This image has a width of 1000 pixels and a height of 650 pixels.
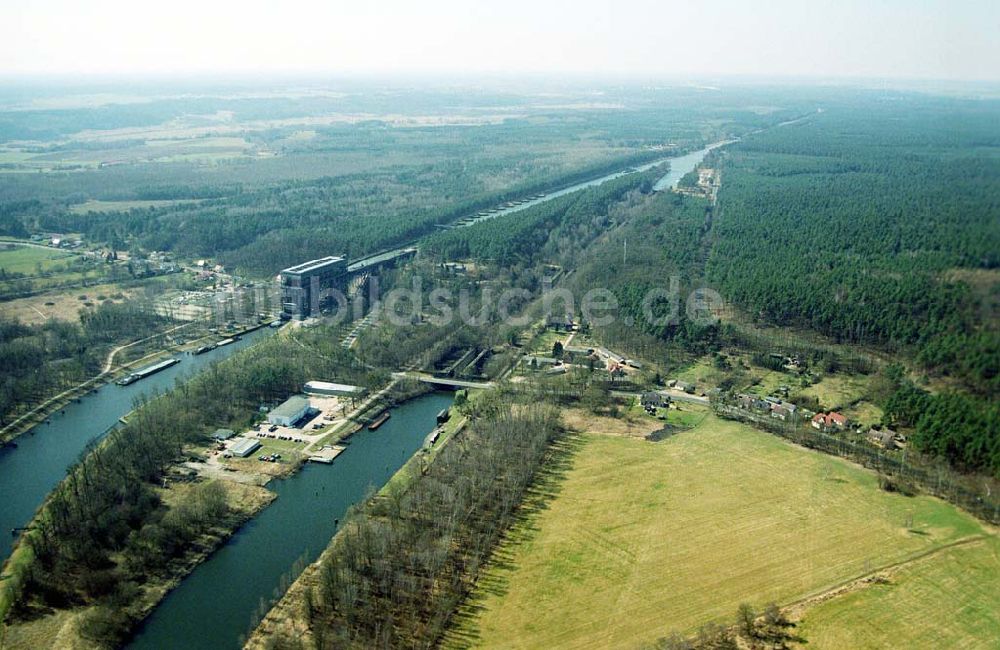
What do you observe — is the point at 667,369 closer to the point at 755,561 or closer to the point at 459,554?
the point at 755,561

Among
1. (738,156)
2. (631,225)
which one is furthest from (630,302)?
(738,156)

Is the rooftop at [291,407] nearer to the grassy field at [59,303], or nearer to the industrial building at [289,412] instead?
the industrial building at [289,412]

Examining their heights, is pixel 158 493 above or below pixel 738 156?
below

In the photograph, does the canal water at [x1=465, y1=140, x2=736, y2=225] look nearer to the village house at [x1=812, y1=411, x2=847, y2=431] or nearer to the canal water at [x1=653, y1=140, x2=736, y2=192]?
the canal water at [x1=653, y1=140, x2=736, y2=192]

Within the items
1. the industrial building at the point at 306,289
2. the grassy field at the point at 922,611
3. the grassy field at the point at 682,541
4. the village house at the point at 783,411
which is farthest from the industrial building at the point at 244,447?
the village house at the point at 783,411

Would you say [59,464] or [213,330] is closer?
[59,464]

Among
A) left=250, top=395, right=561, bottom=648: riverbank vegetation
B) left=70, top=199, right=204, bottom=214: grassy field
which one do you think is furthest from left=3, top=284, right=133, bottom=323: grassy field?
left=250, top=395, right=561, bottom=648: riverbank vegetation

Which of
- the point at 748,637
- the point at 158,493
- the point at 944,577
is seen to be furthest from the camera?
the point at 158,493

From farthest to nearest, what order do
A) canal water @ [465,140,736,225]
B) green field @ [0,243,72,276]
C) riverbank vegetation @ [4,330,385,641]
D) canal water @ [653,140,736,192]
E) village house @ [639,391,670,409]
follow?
1. canal water @ [653,140,736,192]
2. canal water @ [465,140,736,225]
3. green field @ [0,243,72,276]
4. village house @ [639,391,670,409]
5. riverbank vegetation @ [4,330,385,641]
